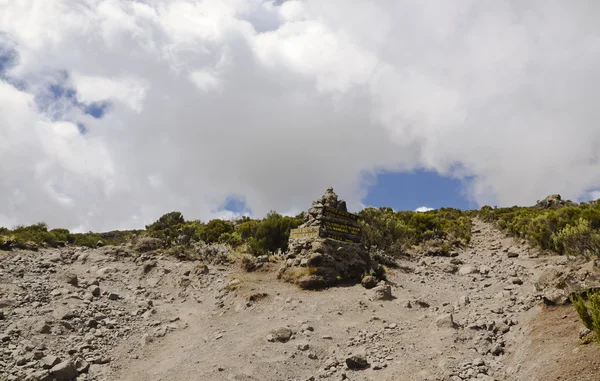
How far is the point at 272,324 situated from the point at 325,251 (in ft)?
13.3

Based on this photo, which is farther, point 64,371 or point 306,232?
point 306,232

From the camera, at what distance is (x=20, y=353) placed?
8266mm

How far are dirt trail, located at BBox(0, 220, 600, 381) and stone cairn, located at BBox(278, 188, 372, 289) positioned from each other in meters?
0.64

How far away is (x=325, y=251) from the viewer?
44.4ft

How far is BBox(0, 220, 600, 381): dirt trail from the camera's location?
6930 mm

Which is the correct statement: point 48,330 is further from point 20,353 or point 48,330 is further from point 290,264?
point 290,264

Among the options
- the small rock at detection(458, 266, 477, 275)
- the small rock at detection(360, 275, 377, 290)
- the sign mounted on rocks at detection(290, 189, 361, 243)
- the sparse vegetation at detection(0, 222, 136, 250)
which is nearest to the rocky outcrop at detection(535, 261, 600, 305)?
the small rock at detection(360, 275, 377, 290)

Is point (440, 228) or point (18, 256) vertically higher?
point (440, 228)

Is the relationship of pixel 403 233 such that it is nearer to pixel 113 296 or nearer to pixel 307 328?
pixel 307 328

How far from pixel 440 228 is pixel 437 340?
18.1 m

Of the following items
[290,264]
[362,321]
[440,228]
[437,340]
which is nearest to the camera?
[437,340]

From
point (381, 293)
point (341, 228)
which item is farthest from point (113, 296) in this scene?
point (381, 293)

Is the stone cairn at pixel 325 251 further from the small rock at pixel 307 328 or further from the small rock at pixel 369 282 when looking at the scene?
the small rock at pixel 307 328

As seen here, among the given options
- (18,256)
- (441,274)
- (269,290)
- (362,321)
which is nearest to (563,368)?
(362,321)
